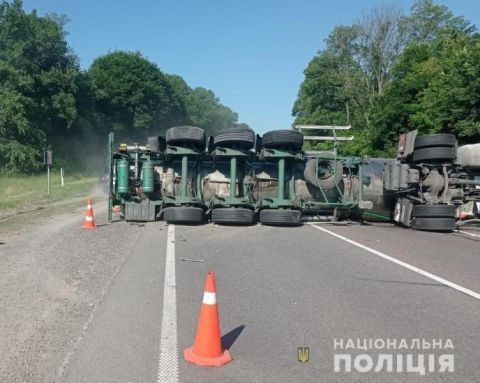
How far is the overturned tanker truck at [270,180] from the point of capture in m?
12.3

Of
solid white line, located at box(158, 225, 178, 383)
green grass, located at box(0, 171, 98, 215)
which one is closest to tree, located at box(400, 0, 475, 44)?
green grass, located at box(0, 171, 98, 215)

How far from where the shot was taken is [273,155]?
12.5 meters

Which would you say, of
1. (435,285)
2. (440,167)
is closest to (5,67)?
(440,167)

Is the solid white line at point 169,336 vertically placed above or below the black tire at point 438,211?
below

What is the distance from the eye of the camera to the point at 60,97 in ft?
157

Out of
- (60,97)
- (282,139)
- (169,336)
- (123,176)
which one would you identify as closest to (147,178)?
(123,176)

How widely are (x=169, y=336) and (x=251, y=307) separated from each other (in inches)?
48.9

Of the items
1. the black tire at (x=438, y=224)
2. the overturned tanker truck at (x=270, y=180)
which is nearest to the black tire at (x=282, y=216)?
the overturned tanker truck at (x=270, y=180)

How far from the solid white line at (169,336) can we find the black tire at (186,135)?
17.8 ft

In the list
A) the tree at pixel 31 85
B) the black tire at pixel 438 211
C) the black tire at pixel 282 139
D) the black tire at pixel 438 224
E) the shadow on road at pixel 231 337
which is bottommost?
the shadow on road at pixel 231 337

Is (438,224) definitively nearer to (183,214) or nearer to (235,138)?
(235,138)

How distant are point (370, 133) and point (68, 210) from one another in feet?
81.0

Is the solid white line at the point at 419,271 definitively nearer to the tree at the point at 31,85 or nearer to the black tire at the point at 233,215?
the black tire at the point at 233,215

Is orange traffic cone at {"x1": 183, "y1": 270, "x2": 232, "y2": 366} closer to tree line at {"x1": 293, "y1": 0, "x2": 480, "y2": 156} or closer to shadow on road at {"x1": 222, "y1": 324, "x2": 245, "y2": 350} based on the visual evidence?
shadow on road at {"x1": 222, "y1": 324, "x2": 245, "y2": 350}
